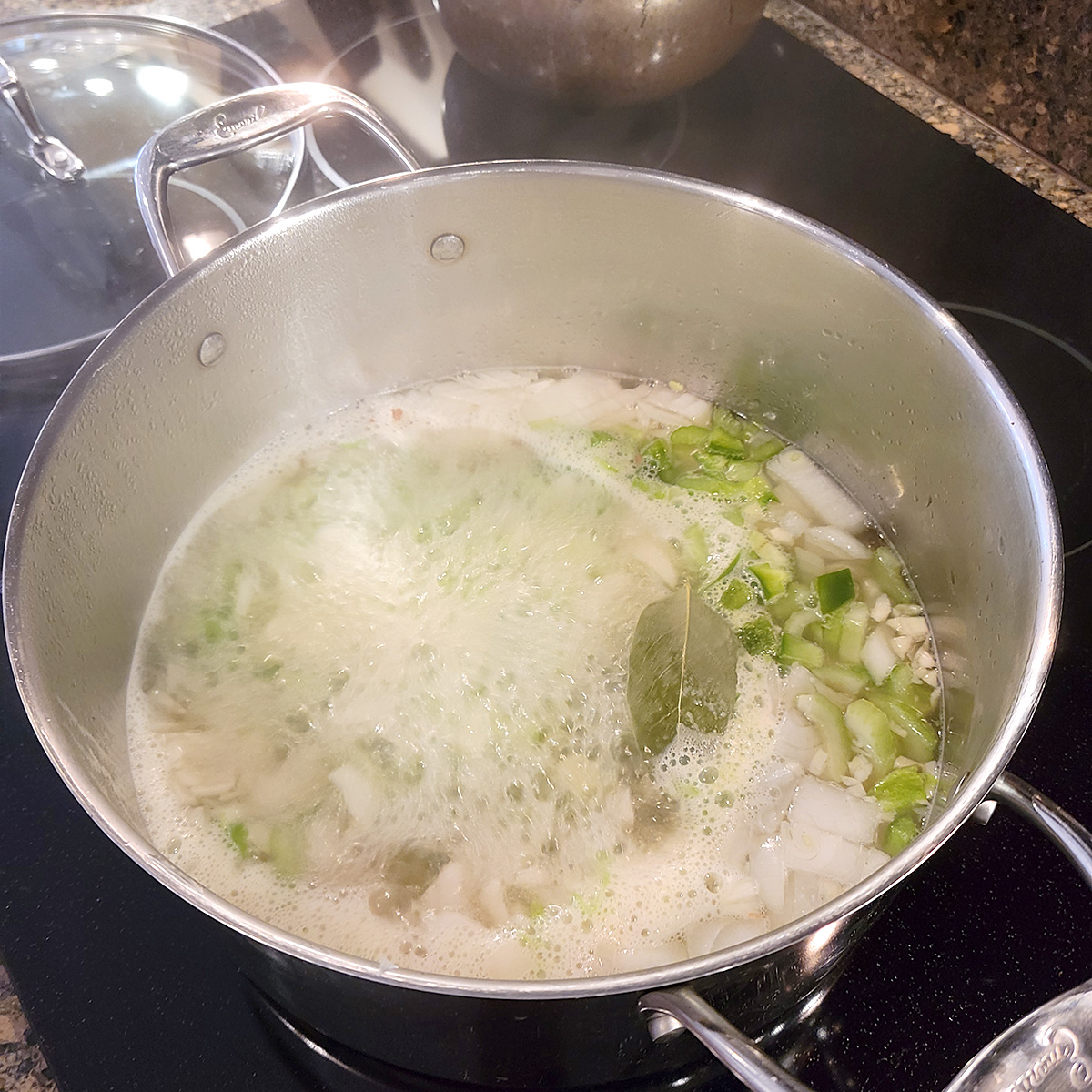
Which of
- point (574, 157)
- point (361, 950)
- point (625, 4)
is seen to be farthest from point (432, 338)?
point (361, 950)

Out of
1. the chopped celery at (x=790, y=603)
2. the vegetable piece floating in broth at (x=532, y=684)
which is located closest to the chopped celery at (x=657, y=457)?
the vegetable piece floating in broth at (x=532, y=684)

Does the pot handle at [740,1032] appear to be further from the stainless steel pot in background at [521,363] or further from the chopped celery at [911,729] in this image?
the chopped celery at [911,729]

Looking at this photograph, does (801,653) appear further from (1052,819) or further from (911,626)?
(1052,819)

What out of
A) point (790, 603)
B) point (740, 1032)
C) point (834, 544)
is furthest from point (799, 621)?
point (740, 1032)

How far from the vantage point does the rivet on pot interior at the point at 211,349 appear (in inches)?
39.6

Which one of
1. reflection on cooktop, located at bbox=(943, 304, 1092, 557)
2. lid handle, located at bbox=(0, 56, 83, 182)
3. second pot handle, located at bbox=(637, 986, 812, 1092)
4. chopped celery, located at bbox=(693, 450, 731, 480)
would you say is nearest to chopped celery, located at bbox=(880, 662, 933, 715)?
reflection on cooktop, located at bbox=(943, 304, 1092, 557)

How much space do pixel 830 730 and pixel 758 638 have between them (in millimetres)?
129

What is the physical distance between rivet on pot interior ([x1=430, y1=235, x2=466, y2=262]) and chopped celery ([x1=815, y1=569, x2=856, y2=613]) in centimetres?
57

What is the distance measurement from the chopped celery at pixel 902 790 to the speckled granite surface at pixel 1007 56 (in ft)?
2.94

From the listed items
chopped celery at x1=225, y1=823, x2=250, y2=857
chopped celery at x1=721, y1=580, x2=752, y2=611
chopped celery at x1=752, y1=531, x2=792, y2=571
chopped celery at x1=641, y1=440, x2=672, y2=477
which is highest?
chopped celery at x1=641, y1=440, x2=672, y2=477

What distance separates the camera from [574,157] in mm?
1311

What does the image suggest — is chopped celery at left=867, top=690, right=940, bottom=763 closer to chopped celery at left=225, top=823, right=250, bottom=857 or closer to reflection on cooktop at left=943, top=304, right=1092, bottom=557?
reflection on cooktop at left=943, top=304, right=1092, bottom=557

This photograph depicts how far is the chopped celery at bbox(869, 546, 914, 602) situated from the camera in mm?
1098

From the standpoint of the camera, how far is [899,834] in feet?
2.92
